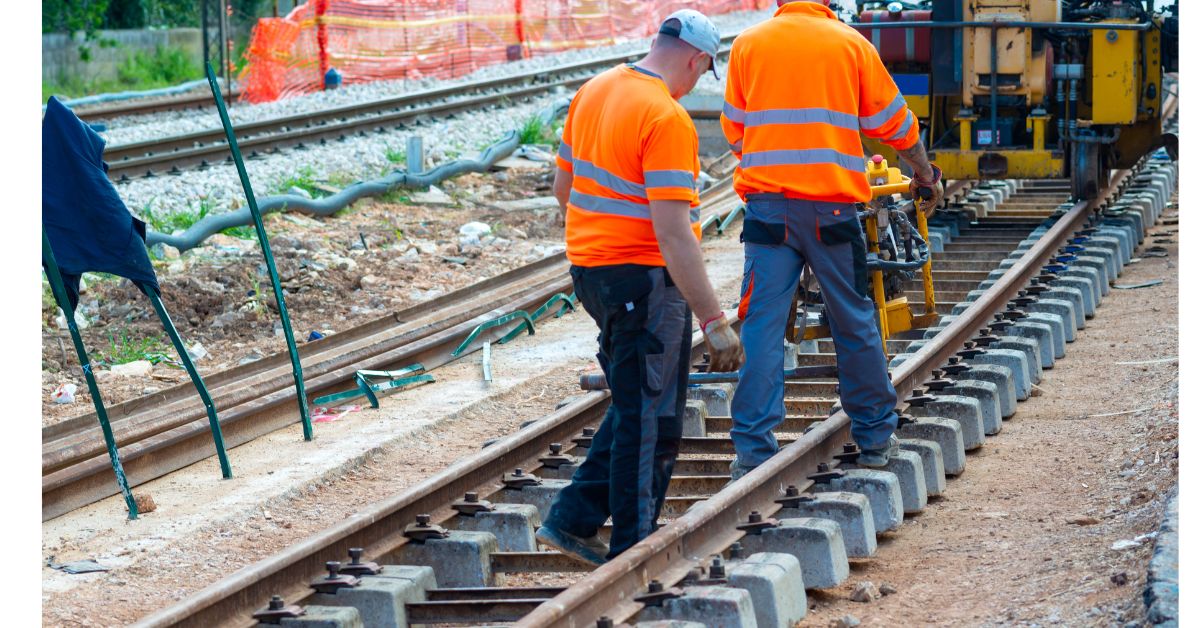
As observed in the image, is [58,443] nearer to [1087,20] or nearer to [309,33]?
[1087,20]

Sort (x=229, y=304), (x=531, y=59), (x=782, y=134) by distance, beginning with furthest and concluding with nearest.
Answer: (x=531, y=59)
(x=229, y=304)
(x=782, y=134)

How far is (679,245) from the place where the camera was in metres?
5.27

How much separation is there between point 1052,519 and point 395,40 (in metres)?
23.8

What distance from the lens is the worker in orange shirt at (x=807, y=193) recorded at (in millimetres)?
6430

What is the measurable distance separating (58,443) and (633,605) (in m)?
4.80

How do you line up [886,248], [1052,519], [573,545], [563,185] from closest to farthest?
1. [573,545]
2. [563,185]
3. [1052,519]
4. [886,248]

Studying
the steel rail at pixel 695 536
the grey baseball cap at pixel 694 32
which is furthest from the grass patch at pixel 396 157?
the grey baseball cap at pixel 694 32

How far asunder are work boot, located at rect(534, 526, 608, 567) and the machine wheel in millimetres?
8437

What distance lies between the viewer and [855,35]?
6613mm

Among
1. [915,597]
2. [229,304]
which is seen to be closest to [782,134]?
[915,597]

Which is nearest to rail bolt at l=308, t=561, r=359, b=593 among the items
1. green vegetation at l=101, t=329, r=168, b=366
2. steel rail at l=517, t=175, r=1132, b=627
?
steel rail at l=517, t=175, r=1132, b=627

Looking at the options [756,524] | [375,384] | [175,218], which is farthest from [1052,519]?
[175,218]

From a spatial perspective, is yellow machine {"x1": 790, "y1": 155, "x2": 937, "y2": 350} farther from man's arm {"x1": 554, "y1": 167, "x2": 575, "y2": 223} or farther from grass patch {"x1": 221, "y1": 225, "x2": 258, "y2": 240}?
grass patch {"x1": 221, "y1": 225, "x2": 258, "y2": 240}

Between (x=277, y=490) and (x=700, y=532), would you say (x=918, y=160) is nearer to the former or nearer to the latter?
(x=700, y=532)
